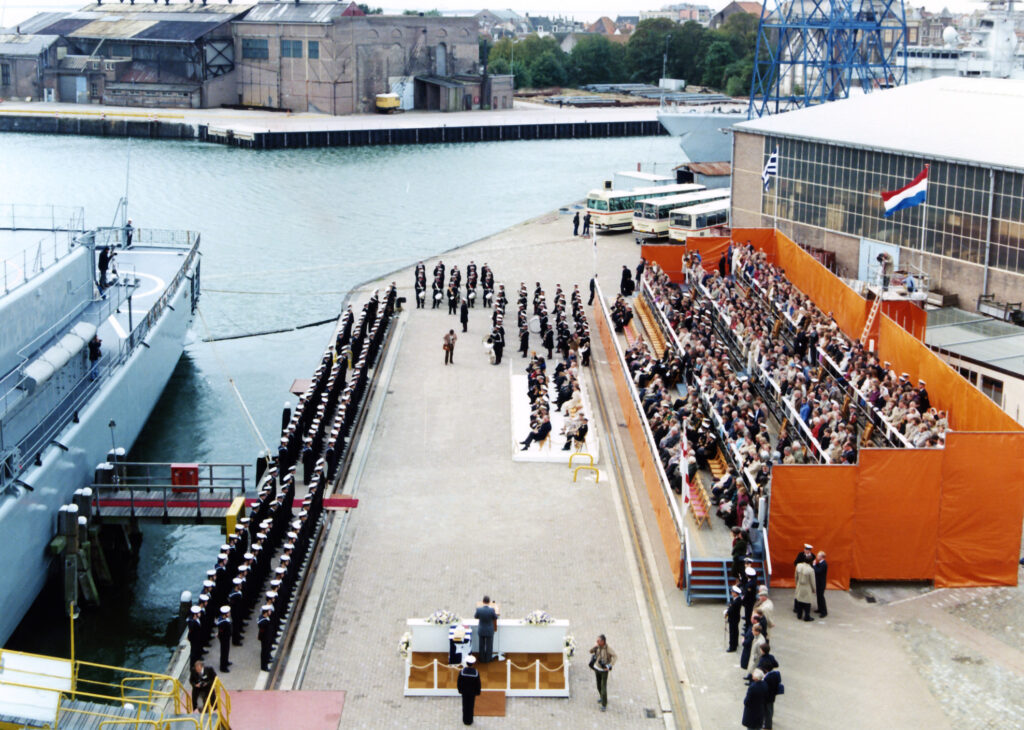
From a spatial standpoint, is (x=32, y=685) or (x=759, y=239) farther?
(x=759, y=239)

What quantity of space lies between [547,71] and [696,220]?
4557 inches

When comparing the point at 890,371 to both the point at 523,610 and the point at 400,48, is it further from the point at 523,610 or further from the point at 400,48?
the point at 400,48

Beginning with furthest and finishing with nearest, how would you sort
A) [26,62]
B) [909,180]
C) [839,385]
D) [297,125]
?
[26,62]
[297,125]
[909,180]
[839,385]

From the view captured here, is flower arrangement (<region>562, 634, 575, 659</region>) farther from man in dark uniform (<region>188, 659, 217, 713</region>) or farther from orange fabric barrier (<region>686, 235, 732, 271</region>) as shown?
orange fabric barrier (<region>686, 235, 732, 271</region>)

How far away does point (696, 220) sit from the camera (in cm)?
5259

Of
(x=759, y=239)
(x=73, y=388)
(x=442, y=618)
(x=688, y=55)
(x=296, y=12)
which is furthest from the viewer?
(x=688, y=55)

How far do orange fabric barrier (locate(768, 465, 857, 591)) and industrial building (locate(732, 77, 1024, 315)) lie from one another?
589 inches

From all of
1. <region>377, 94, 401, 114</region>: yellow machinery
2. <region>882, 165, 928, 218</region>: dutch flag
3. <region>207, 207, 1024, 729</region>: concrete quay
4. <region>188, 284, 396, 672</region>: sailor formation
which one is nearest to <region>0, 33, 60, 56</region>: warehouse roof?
<region>377, 94, 401, 114</region>: yellow machinery

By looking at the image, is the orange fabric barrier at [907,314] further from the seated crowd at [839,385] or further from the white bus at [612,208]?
the white bus at [612,208]

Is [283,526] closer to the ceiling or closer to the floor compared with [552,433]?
closer to the floor

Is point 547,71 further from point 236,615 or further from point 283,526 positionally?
point 236,615

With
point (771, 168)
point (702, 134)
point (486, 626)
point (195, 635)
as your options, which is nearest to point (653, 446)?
point (486, 626)

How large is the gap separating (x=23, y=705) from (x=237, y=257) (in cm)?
4819

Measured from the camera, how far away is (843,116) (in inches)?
1709
